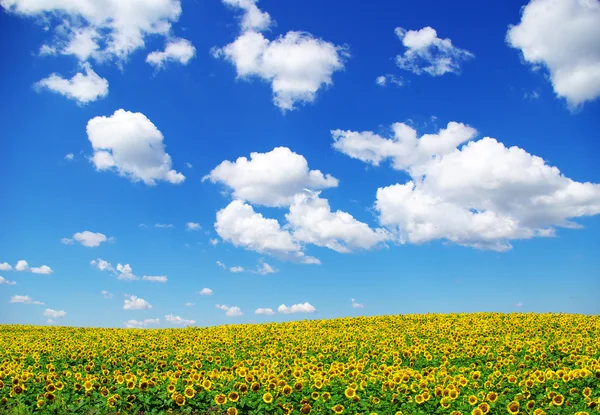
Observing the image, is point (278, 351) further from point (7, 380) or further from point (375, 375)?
point (7, 380)

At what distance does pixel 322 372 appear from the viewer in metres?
12.1

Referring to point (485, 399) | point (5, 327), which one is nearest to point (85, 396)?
point (485, 399)

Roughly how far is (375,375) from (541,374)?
3.96 metres

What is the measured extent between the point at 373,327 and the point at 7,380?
15504 millimetres

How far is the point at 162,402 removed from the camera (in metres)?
10.4

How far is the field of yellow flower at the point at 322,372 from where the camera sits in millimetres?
9883

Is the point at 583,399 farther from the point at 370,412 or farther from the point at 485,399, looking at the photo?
the point at 370,412

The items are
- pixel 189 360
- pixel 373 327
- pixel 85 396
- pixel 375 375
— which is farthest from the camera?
pixel 373 327

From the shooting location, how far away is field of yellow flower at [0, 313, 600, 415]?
9.88 m

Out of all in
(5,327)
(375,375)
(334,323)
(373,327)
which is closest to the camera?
(375,375)

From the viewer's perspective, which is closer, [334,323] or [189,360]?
[189,360]

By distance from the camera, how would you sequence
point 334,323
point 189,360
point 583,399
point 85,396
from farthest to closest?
point 334,323, point 189,360, point 85,396, point 583,399

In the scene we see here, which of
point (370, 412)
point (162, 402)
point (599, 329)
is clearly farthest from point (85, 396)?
point (599, 329)

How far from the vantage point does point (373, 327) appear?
75.7 feet
